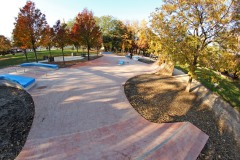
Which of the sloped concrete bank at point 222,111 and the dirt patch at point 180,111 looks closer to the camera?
the dirt patch at point 180,111

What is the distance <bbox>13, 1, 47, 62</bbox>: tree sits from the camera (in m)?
15.7

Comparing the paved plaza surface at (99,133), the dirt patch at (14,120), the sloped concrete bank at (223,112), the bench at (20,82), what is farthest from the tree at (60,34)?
the sloped concrete bank at (223,112)

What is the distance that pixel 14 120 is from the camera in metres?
6.58

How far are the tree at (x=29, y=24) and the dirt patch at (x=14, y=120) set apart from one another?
8667 mm

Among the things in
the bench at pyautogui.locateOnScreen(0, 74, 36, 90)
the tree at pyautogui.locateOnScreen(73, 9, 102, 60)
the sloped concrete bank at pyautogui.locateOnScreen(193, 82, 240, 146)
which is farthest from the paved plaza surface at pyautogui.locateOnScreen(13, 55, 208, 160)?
the tree at pyautogui.locateOnScreen(73, 9, 102, 60)

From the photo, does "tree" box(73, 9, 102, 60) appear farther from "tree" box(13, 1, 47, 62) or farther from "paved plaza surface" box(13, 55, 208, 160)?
"paved plaza surface" box(13, 55, 208, 160)

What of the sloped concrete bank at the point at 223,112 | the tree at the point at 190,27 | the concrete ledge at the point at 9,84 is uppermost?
the tree at the point at 190,27

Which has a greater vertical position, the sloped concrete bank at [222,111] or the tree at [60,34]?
the tree at [60,34]

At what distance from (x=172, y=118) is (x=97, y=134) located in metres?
3.90

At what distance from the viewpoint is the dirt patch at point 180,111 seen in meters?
6.20

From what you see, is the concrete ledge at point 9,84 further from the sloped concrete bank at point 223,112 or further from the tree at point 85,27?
the tree at point 85,27

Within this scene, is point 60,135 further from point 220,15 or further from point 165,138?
point 220,15

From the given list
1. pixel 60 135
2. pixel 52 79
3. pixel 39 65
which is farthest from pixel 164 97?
pixel 39 65

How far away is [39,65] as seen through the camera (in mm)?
16250
